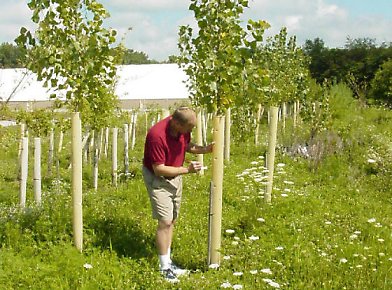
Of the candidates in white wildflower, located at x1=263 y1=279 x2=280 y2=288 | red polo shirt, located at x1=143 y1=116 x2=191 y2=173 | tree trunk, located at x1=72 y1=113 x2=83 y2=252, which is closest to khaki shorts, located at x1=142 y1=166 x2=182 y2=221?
red polo shirt, located at x1=143 y1=116 x2=191 y2=173

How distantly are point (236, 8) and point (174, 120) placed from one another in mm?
1343

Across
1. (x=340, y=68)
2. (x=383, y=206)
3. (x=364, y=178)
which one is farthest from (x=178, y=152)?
(x=340, y=68)

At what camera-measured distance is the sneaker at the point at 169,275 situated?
5250mm

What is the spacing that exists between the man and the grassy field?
0.26 m

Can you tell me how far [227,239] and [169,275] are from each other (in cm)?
142

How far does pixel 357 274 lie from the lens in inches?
212

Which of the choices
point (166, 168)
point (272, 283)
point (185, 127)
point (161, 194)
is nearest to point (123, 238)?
point (161, 194)

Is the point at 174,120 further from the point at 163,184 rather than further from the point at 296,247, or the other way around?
the point at 296,247

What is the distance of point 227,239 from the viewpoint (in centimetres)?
664

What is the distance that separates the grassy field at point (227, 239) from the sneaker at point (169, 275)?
2.8 inches

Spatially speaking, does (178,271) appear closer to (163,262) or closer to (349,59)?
(163,262)

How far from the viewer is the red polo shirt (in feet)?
17.8

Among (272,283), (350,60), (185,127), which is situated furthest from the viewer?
(350,60)

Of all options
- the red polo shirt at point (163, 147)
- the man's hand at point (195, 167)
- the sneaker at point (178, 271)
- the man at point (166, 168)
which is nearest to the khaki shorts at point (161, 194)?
the man at point (166, 168)
